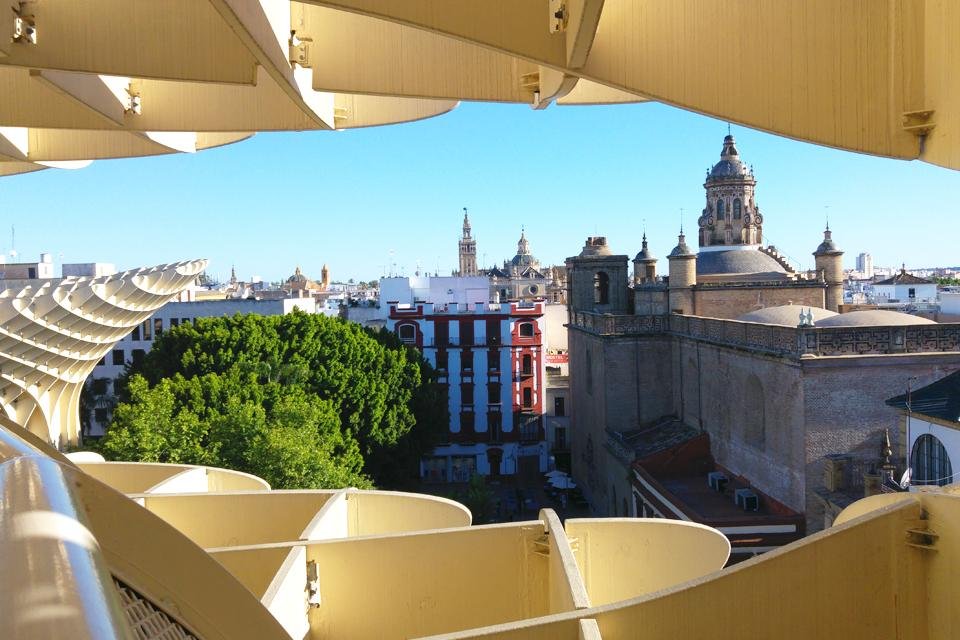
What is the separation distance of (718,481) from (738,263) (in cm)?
2235

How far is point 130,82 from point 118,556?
16.9 ft

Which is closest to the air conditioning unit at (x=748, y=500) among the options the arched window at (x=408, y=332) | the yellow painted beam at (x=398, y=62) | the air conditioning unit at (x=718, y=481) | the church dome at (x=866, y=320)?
the air conditioning unit at (x=718, y=481)

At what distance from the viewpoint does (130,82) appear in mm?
6715

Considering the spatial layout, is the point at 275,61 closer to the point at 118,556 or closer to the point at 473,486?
the point at 118,556

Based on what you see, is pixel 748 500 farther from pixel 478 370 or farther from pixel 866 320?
pixel 478 370

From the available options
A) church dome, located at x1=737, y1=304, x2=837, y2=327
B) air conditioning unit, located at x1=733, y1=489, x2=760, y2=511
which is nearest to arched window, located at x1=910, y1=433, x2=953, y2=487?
Result: air conditioning unit, located at x1=733, y1=489, x2=760, y2=511

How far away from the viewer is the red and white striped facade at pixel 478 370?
44.4 m

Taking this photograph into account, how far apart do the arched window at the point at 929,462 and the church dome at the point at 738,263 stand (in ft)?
96.3

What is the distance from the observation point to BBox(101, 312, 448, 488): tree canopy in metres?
19.9

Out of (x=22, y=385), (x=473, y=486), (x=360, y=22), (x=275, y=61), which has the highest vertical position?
(x=360, y=22)

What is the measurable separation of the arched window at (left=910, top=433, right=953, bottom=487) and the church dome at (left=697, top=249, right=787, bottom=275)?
29357 millimetres

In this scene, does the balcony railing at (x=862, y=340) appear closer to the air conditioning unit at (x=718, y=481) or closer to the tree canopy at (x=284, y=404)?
the air conditioning unit at (x=718, y=481)

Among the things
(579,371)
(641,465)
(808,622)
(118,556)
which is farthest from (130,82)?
(579,371)

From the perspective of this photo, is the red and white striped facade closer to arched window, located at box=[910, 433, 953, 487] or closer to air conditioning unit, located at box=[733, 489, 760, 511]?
air conditioning unit, located at box=[733, 489, 760, 511]
